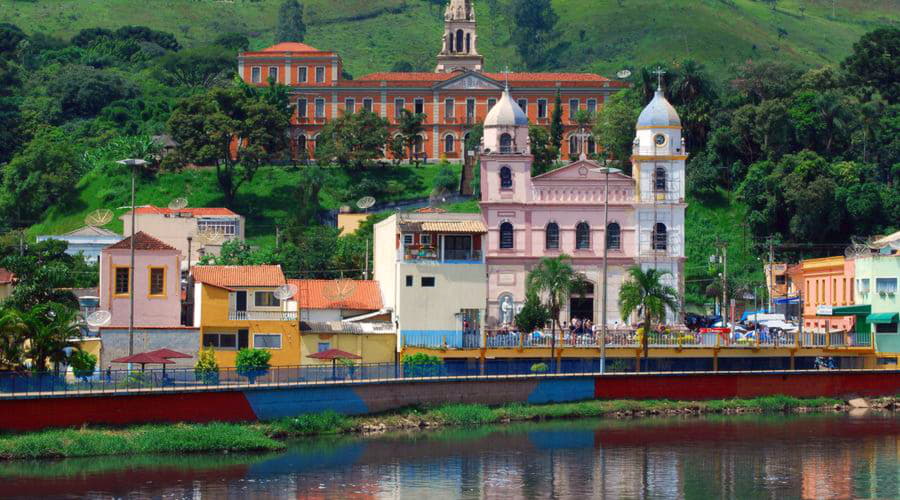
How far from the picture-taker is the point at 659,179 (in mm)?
90938

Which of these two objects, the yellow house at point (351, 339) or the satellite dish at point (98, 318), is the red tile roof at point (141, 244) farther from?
the yellow house at point (351, 339)

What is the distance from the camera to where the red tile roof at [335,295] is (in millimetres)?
84750

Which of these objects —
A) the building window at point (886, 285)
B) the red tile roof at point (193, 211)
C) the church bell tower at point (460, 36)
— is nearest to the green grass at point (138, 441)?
the building window at point (886, 285)

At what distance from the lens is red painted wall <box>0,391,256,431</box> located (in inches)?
2475

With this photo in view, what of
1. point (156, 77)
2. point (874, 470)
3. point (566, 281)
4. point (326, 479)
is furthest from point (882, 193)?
point (156, 77)

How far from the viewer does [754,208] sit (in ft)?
378

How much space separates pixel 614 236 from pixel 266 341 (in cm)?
2224

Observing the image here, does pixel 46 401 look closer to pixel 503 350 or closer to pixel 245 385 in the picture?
pixel 245 385

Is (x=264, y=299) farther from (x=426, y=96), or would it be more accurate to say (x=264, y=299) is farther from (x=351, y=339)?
(x=426, y=96)

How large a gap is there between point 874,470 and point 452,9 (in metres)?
111

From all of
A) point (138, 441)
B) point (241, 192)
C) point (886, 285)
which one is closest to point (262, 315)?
point (138, 441)

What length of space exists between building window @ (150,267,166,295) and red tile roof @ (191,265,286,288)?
2431mm

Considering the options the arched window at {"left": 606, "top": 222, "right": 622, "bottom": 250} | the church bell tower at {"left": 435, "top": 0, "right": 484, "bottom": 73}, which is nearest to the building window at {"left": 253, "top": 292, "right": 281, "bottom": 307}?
the arched window at {"left": 606, "top": 222, "right": 622, "bottom": 250}

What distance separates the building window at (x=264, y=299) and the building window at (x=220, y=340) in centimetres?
395
